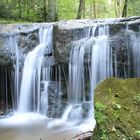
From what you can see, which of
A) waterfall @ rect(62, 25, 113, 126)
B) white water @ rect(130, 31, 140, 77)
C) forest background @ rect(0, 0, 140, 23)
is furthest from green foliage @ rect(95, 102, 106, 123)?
forest background @ rect(0, 0, 140, 23)

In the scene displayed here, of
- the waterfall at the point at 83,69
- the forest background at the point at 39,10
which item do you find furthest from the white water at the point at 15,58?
the forest background at the point at 39,10

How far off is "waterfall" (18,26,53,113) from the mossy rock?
5.90m

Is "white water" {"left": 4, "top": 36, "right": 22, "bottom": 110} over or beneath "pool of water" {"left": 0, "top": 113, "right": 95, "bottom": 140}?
over

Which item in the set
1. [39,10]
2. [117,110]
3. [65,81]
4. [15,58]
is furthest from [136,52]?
[39,10]

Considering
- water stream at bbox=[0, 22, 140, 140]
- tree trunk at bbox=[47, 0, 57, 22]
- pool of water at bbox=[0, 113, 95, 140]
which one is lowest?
pool of water at bbox=[0, 113, 95, 140]

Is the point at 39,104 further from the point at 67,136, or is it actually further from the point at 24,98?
the point at 67,136

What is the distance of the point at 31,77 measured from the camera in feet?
34.4

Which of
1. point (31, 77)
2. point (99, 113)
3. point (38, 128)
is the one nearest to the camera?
point (99, 113)

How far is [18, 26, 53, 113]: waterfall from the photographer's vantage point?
10328 millimetres

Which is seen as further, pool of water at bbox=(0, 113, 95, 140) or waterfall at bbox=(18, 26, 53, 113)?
waterfall at bbox=(18, 26, 53, 113)

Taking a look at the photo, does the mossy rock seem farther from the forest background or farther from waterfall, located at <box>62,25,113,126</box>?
the forest background

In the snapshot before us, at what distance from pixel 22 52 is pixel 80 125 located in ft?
11.5

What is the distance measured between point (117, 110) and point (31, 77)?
258 inches

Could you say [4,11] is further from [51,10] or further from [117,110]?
[117,110]
